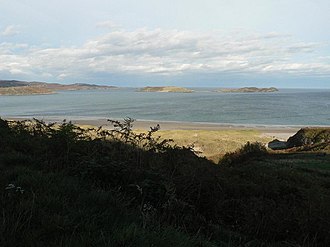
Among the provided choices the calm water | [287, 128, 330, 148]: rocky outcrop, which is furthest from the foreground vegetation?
the calm water

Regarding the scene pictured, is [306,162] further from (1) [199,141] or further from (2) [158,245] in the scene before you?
(1) [199,141]

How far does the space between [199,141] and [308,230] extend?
34620 millimetres

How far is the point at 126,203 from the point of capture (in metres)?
4.69

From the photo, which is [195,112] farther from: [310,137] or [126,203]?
[126,203]

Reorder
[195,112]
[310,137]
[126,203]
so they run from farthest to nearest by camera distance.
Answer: [195,112], [310,137], [126,203]

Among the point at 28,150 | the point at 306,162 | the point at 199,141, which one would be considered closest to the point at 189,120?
the point at 199,141

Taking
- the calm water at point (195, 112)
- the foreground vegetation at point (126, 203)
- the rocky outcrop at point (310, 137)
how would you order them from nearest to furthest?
the foreground vegetation at point (126, 203), the rocky outcrop at point (310, 137), the calm water at point (195, 112)

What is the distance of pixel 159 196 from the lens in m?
5.30

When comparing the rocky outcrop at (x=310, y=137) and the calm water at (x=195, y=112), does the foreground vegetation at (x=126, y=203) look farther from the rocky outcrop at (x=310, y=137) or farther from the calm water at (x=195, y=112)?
the calm water at (x=195, y=112)

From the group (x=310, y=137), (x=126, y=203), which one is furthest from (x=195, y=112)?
(x=126, y=203)

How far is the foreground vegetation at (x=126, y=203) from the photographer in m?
3.50

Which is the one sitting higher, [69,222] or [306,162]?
[69,222]

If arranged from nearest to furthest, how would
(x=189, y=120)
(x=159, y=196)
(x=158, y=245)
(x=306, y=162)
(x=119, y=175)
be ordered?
1. (x=158, y=245)
2. (x=159, y=196)
3. (x=119, y=175)
4. (x=306, y=162)
5. (x=189, y=120)

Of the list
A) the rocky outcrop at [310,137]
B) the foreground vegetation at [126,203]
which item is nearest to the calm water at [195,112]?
the rocky outcrop at [310,137]
